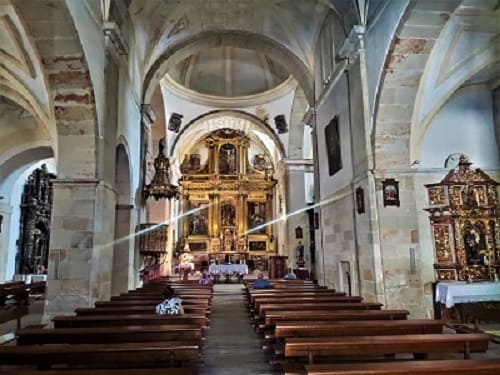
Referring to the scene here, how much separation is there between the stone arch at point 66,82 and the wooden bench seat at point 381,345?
16.8ft

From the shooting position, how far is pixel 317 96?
442 inches

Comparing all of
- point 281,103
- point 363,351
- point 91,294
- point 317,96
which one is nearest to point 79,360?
point 363,351

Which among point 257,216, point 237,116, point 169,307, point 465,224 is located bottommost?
point 169,307

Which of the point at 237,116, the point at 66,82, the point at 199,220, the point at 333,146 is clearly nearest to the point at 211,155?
the point at 199,220

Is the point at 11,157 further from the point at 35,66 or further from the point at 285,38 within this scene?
the point at 285,38

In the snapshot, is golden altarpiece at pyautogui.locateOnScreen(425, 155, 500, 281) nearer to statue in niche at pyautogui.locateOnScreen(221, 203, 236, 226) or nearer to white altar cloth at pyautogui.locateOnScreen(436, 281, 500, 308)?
white altar cloth at pyautogui.locateOnScreen(436, 281, 500, 308)

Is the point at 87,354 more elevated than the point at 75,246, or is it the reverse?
the point at 75,246

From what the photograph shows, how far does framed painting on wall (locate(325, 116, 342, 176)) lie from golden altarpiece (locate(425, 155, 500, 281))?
6.74 ft

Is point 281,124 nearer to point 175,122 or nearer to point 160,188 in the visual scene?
point 175,122

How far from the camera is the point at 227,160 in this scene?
78.8 ft

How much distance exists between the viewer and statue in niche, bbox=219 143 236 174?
24.0 meters

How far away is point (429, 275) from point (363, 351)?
5.63 meters

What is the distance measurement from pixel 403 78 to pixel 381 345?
5.04 meters

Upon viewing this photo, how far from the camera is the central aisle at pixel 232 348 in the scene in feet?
14.4
